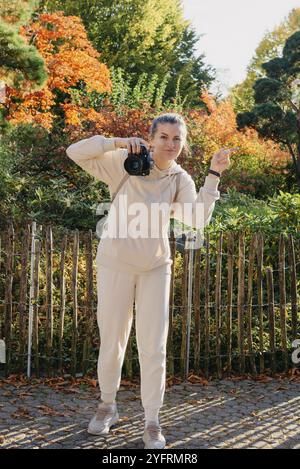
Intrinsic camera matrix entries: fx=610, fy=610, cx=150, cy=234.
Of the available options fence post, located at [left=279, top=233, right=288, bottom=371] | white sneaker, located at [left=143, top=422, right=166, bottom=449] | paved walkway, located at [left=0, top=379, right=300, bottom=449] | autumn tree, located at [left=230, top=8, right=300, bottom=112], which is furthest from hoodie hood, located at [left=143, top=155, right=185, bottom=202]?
autumn tree, located at [left=230, top=8, right=300, bottom=112]

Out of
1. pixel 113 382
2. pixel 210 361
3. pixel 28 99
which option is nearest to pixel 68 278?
pixel 210 361

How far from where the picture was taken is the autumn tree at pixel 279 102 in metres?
13.0

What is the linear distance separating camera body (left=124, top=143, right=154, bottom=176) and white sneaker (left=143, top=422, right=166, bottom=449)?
51.2 inches

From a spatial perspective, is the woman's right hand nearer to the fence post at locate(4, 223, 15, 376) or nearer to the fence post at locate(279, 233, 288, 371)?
the fence post at locate(4, 223, 15, 376)

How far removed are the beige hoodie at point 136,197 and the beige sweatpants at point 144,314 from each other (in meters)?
0.06

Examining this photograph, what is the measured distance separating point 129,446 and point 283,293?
6.74ft

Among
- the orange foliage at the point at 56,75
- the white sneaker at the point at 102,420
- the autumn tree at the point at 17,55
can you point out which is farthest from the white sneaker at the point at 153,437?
the orange foliage at the point at 56,75

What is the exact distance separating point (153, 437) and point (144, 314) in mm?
644

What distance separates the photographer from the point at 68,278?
18.6 feet

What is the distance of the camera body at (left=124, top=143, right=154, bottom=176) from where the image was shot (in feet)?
9.65

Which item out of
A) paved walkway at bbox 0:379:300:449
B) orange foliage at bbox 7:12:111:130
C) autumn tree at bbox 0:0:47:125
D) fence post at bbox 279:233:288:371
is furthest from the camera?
orange foliage at bbox 7:12:111:130

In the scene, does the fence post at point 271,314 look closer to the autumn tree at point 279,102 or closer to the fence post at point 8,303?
the fence post at point 8,303

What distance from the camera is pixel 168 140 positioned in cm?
303

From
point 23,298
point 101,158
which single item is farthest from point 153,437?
point 23,298
